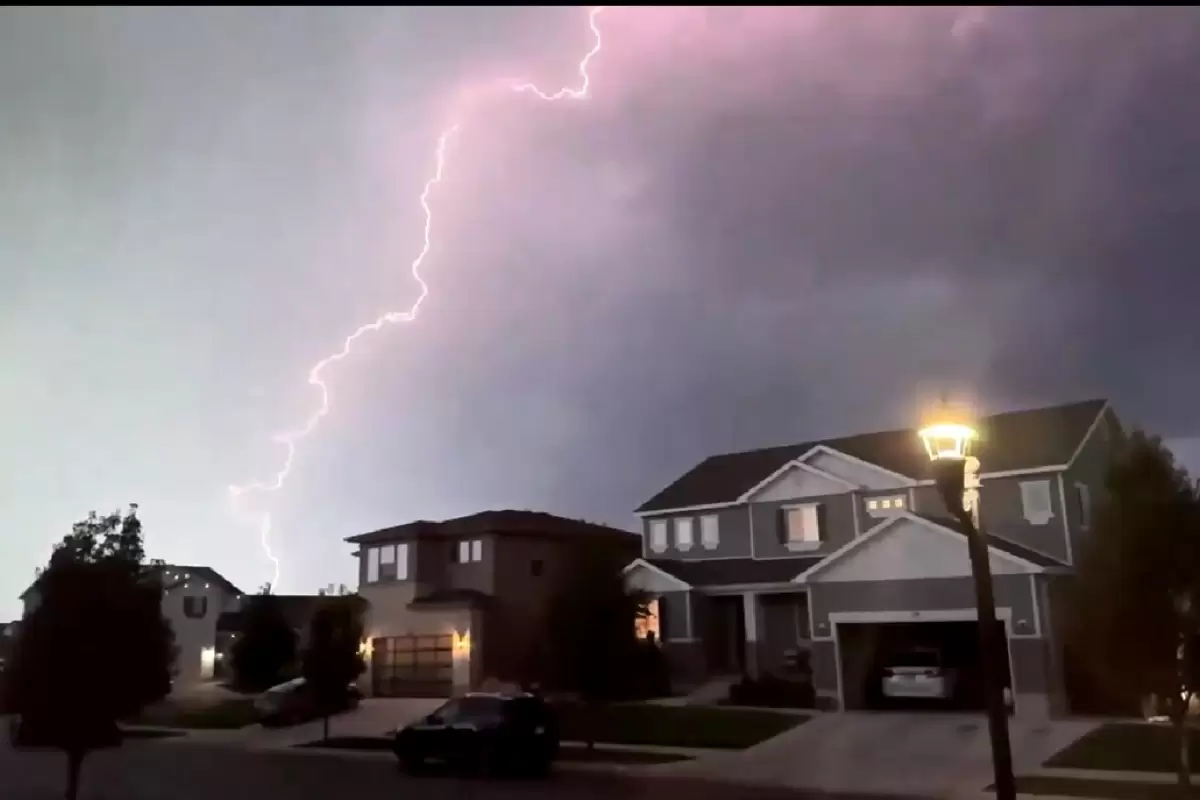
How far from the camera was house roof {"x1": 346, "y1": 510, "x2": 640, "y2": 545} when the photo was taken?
35625 mm

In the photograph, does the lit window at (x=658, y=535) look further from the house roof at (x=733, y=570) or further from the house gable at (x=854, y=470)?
the house gable at (x=854, y=470)

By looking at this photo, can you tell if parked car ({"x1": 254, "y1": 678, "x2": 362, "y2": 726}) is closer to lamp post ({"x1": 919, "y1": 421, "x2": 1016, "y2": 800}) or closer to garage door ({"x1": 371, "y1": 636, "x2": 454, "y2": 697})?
garage door ({"x1": 371, "y1": 636, "x2": 454, "y2": 697})

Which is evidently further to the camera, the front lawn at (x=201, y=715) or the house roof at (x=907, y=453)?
the front lawn at (x=201, y=715)

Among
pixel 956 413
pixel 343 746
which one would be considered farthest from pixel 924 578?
pixel 956 413

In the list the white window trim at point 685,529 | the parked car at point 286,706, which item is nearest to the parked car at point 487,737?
the parked car at point 286,706

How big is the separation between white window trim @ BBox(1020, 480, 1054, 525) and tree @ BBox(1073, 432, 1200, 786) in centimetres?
1308

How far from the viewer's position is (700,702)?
28.5 meters

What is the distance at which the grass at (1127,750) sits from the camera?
59.0ft

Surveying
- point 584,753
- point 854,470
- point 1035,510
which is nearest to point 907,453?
point 854,470

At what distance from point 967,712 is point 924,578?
319 centimetres

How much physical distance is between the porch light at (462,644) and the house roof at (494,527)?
11.2 feet

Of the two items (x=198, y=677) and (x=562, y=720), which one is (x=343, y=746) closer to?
(x=562, y=720)

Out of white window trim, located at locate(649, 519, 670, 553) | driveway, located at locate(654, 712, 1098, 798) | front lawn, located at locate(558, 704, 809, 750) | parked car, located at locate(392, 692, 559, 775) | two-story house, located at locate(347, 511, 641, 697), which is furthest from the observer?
white window trim, located at locate(649, 519, 670, 553)

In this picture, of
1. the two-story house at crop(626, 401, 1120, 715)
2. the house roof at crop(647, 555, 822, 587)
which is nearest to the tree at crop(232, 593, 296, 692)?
the two-story house at crop(626, 401, 1120, 715)
